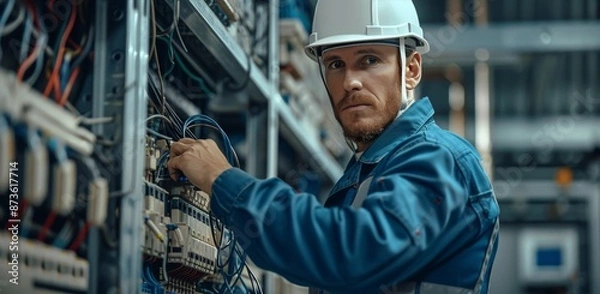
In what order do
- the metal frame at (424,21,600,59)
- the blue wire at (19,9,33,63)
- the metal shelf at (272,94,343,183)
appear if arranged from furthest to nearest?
the metal frame at (424,21,600,59) < the metal shelf at (272,94,343,183) < the blue wire at (19,9,33,63)

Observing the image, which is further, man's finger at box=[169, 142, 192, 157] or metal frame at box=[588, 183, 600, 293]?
metal frame at box=[588, 183, 600, 293]

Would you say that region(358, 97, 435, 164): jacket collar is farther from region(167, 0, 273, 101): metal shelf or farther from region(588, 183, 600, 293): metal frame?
region(588, 183, 600, 293): metal frame

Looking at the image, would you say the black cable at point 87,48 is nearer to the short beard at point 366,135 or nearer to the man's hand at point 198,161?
the man's hand at point 198,161

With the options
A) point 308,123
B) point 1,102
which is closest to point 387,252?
point 1,102

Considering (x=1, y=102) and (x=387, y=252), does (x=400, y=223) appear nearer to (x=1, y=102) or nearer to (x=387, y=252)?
(x=387, y=252)

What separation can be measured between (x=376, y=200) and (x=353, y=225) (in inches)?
3.0

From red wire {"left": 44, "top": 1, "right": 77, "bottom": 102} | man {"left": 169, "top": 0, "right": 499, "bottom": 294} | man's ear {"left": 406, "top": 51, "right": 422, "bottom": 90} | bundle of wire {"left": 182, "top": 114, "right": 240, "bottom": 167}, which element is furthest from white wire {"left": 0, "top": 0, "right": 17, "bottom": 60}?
man's ear {"left": 406, "top": 51, "right": 422, "bottom": 90}

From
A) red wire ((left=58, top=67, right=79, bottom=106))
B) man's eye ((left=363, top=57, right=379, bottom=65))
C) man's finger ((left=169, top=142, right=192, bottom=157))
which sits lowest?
man's finger ((left=169, top=142, right=192, bottom=157))

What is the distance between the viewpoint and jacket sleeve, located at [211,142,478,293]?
224 centimetres

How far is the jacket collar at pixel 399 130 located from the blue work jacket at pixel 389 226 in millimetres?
114

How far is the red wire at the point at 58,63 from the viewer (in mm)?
2199

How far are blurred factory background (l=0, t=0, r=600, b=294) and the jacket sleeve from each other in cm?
25

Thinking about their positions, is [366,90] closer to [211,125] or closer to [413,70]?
[413,70]

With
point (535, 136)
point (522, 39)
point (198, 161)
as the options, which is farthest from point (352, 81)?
point (535, 136)
